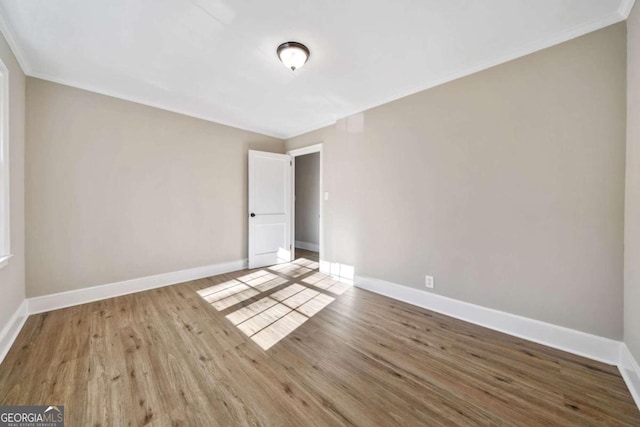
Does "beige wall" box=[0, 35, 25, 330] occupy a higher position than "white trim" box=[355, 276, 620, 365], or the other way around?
"beige wall" box=[0, 35, 25, 330]

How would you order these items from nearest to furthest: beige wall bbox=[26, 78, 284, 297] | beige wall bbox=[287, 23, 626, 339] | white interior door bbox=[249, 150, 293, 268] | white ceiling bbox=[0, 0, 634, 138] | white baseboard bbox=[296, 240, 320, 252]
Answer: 1. white ceiling bbox=[0, 0, 634, 138]
2. beige wall bbox=[287, 23, 626, 339]
3. beige wall bbox=[26, 78, 284, 297]
4. white interior door bbox=[249, 150, 293, 268]
5. white baseboard bbox=[296, 240, 320, 252]

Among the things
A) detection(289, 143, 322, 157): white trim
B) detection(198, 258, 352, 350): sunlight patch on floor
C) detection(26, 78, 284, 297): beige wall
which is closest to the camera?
detection(198, 258, 352, 350): sunlight patch on floor

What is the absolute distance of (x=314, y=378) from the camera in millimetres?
1626

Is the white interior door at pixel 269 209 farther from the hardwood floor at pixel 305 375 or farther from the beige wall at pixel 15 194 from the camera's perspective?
the beige wall at pixel 15 194

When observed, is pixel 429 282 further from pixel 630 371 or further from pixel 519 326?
pixel 630 371

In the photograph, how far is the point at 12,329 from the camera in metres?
2.03

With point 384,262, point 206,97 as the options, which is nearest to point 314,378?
point 384,262

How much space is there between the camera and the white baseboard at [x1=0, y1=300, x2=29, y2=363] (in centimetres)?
182

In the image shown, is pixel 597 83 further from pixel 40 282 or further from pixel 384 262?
pixel 40 282

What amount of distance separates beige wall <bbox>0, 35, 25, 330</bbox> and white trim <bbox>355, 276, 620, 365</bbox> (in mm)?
3731

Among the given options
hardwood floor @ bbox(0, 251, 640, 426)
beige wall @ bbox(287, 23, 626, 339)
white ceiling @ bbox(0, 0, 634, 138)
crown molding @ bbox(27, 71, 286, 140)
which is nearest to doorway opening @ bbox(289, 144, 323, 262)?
crown molding @ bbox(27, 71, 286, 140)

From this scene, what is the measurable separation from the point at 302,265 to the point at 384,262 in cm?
189

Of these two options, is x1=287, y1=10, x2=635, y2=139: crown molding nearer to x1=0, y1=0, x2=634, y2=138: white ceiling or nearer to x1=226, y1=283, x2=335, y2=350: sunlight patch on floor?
x1=0, y1=0, x2=634, y2=138: white ceiling

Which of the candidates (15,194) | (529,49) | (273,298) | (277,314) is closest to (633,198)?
(529,49)
